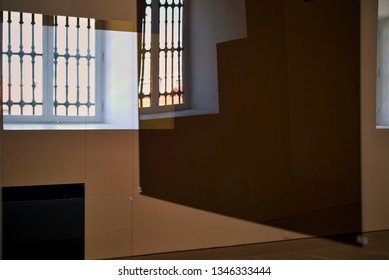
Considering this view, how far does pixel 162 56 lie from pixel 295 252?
1.63m

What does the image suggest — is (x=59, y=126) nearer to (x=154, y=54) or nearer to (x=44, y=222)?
(x=44, y=222)

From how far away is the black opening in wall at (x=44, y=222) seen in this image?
2.84 meters

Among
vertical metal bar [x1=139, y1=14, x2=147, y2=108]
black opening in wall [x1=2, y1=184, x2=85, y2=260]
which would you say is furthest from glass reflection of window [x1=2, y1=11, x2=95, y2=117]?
black opening in wall [x1=2, y1=184, x2=85, y2=260]

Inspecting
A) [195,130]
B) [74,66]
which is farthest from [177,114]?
[74,66]

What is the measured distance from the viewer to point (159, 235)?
3.17 m

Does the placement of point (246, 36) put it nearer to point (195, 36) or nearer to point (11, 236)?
point (195, 36)

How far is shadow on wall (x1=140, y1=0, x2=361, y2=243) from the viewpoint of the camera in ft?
10.7

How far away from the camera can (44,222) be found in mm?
2914

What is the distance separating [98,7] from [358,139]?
2.21 meters

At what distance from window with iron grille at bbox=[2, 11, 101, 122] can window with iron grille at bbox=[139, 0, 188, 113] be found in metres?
0.34

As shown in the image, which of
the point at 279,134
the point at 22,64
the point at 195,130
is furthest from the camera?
the point at 279,134

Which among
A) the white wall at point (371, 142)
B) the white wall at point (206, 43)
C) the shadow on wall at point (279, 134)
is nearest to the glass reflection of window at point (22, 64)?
the shadow on wall at point (279, 134)

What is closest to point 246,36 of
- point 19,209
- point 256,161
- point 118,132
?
point 256,161

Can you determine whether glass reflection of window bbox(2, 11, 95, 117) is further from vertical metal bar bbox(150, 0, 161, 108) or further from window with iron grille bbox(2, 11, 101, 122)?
vertical metal bar bbox(150, 0, 161, 108)
